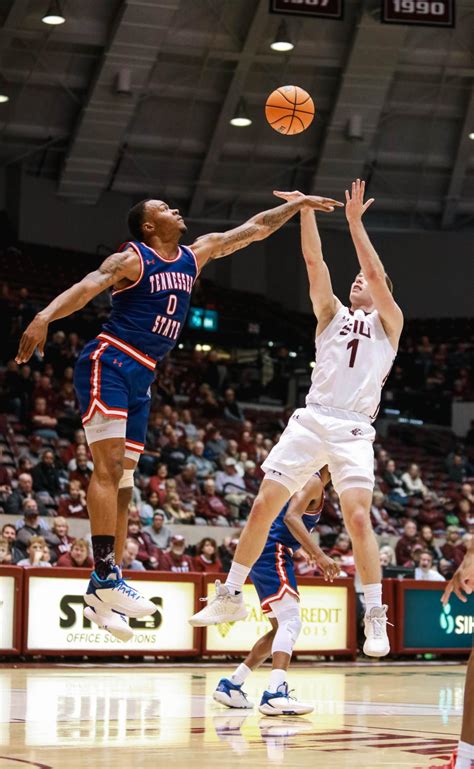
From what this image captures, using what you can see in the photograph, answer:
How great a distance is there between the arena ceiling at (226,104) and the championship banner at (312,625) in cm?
Answer: 1588

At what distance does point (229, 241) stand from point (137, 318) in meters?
1.20

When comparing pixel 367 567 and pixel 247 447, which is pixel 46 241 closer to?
pixel 247 447

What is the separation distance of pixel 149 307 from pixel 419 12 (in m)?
19.7

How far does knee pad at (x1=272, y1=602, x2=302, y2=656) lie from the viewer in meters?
10.4

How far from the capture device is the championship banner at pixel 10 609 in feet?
49.2

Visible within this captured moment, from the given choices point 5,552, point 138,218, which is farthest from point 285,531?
point 5,552

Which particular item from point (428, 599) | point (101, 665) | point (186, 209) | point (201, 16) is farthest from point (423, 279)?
point (101, 665)

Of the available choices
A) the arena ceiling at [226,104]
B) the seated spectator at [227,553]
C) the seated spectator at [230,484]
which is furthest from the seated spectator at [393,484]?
the arena ceiling at [226,104]

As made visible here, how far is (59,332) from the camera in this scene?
2617 cm

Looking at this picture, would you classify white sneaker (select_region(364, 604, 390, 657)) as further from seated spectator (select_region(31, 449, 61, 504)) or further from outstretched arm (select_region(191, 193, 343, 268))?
seated spectator (select_region(31, 449, 61, 504))

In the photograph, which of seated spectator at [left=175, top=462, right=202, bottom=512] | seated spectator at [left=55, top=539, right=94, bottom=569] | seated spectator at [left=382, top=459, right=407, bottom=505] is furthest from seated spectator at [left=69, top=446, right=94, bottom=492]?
seated spectator at [left=382, top=459, right=407, bottom=505]

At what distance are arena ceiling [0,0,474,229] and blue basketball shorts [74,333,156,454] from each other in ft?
69.2

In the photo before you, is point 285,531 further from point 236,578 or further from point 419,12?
point 419,12

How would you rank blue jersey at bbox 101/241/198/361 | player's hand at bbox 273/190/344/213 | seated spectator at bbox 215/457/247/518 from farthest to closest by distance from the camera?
seated spectator at bbox 215/457/247/518
player's hand at bbox 273/190/344/213
blue jersey at bbox 101/241/198/361
